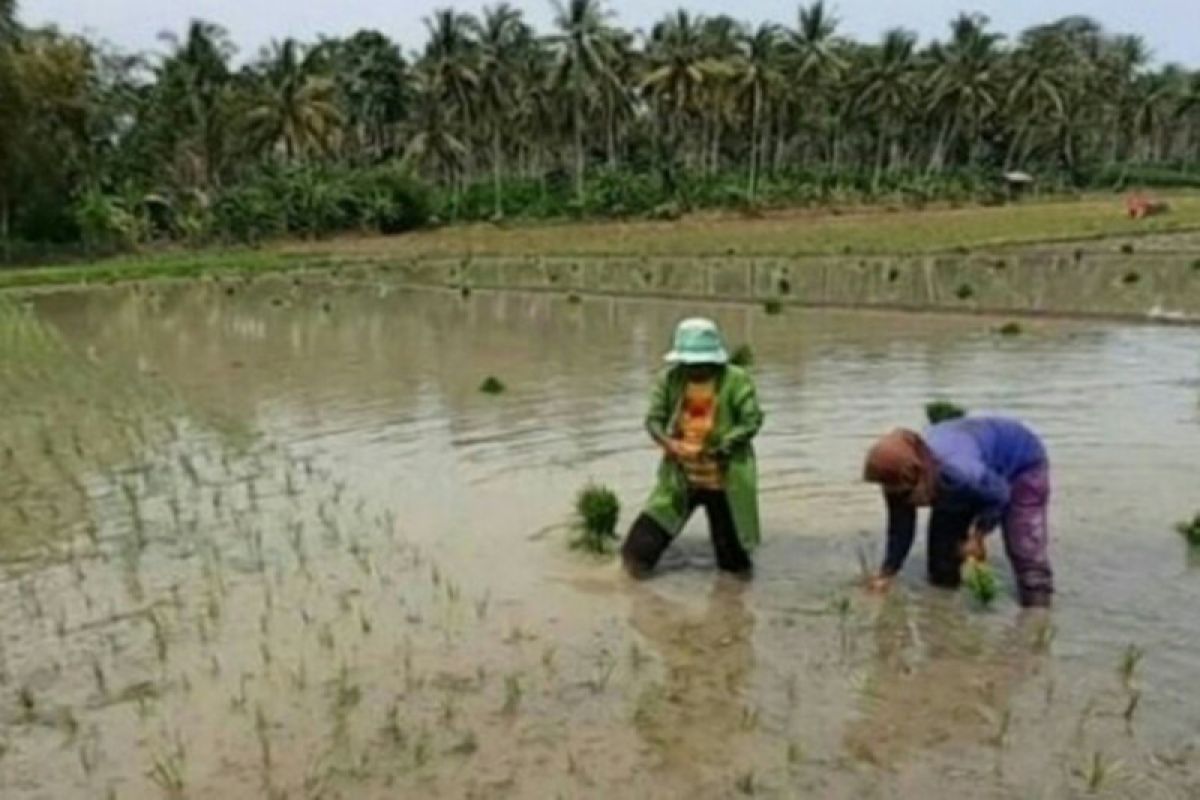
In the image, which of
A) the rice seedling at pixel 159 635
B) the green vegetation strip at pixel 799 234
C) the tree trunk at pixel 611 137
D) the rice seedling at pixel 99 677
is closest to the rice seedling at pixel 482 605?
the rice seedling at pixel 159 635

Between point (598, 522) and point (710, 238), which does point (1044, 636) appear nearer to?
point (598, 522)

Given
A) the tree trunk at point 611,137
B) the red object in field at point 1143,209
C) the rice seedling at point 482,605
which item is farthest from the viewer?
the tree trunk at point 611,137

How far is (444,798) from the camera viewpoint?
14.6 ft

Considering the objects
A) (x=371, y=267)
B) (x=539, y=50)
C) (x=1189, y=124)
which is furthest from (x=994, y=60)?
(x=371, y=267)

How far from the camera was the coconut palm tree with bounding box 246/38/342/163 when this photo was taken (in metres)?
51.0

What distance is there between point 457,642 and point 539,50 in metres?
Answer: 54.4

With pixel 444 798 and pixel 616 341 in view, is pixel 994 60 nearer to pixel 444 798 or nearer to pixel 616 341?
pixel 616 341

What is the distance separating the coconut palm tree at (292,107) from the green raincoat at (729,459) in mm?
46256

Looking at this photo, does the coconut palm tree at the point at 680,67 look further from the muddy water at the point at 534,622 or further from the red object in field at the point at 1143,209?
the muddy water at the point at 534,622

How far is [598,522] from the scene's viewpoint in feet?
24.2

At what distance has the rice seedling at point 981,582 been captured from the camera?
20.0 ft

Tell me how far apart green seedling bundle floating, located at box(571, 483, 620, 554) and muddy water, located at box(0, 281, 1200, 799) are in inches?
5.4

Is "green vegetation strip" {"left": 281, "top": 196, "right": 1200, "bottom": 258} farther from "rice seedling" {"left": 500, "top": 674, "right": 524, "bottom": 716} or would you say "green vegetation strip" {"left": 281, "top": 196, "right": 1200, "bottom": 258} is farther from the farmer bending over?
"rice seedling" {"left": 500, "top": 674, "right": 524, "bottom": 716}

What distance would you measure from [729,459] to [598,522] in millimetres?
923
